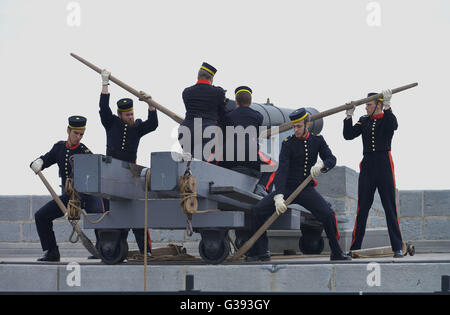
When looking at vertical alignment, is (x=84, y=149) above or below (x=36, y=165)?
above

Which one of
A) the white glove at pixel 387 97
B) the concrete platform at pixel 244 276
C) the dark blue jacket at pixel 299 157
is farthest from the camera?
the white glove at pixel 387 97

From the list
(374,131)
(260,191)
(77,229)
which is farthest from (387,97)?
(77,229)

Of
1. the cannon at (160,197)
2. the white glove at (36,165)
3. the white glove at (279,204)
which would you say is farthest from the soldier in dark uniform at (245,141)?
the white glove at (36,165)

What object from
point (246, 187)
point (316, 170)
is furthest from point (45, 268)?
point (316, 170)

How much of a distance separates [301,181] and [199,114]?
1175 millimetres

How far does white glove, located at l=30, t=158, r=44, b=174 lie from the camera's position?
841 cm

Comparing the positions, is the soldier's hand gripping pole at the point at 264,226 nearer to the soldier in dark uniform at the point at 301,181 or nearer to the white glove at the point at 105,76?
the soldier in dark uniform at the point at 301,181

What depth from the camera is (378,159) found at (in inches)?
330

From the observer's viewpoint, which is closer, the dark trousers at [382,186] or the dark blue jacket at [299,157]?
the dark blue jacket at [299,157]

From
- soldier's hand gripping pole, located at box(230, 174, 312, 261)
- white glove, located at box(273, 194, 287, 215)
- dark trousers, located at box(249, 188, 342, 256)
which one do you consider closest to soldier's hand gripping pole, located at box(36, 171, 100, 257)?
→ soldier's hand gripping pole, located at box(230, 174, 312, 261)

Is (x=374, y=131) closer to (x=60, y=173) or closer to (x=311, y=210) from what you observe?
(x=311, y=210)

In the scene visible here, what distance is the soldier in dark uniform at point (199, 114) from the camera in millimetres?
7984

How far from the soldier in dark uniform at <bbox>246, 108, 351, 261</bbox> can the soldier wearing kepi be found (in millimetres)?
747
